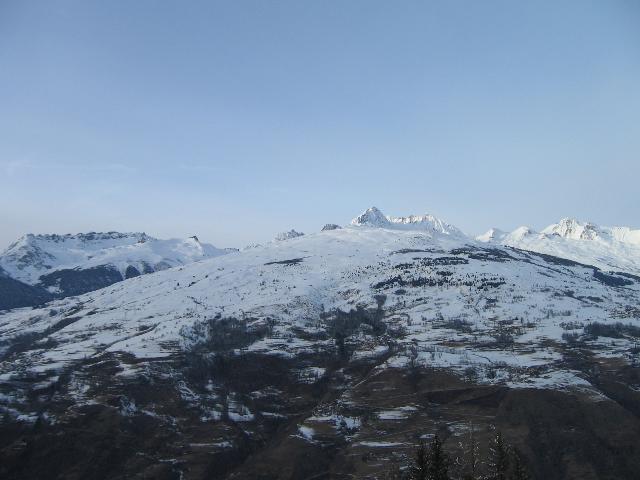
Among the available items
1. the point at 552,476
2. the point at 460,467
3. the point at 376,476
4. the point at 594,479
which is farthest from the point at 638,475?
the point at 376,476

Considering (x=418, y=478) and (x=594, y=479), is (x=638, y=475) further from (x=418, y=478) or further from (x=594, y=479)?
(x=418, y=478)

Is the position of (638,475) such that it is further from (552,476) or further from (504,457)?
(504,457)

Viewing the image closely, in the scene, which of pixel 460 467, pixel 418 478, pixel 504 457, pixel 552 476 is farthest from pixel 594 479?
pixel 418 478

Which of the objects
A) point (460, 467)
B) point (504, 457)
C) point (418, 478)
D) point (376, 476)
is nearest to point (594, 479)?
point (460, 467)

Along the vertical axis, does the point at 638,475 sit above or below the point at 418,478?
below

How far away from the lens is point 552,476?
199875 mm

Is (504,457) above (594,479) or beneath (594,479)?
above

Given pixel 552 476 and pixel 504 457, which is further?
pixel 552 476

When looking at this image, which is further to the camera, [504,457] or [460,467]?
[460,467]

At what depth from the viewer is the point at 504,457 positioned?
101688 millimetres

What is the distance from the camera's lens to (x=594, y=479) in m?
196

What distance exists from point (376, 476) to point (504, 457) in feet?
346

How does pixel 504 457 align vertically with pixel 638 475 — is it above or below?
above

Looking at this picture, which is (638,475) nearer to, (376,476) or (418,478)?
(376,476)
